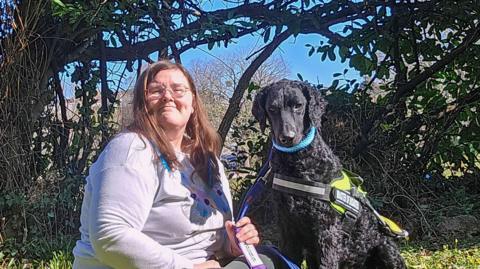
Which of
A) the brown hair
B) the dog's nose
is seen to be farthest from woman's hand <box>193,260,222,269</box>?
the dog's nose

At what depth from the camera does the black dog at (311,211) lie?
2705 millimetres

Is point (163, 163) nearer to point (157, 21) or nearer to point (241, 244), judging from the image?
point (241, 244)

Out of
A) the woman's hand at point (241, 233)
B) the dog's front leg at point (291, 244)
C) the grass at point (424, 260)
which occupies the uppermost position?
the woman's hand at point (241, 233)

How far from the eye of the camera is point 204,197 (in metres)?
2.17

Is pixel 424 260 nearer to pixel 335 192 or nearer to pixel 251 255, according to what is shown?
pixel 335 192

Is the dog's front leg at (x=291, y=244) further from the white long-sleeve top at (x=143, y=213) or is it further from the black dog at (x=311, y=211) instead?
the white long-sleeve top at (x=143, y=213)

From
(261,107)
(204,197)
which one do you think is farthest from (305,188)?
(204,197)

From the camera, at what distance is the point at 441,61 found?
4637 mm

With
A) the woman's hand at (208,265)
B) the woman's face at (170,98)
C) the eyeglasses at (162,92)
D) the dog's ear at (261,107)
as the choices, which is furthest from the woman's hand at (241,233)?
the dog's ear at (261,107)

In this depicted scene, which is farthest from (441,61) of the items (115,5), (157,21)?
(115,5)

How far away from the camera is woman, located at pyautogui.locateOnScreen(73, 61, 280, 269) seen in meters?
1.80

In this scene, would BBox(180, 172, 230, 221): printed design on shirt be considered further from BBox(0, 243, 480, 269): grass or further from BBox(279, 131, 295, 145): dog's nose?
BBox(0, 243, 480, 269): grass

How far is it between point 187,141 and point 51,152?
2.45 m

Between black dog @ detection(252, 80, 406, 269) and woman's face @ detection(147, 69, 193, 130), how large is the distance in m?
0.72
